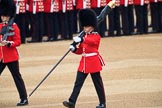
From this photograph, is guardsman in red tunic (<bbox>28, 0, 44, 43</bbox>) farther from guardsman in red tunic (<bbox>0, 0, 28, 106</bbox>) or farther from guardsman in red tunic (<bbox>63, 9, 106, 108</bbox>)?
guardsman in red tunic (<bbox>63, 9, 106, 108</bbox>)

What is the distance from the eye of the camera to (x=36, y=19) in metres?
14.0

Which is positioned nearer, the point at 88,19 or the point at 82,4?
the point at 88,19

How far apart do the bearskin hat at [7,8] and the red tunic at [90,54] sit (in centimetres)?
124

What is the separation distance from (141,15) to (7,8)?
7517 mm

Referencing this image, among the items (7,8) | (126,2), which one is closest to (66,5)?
(126,2)

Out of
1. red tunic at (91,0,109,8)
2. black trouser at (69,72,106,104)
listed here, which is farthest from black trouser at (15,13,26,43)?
black trouser at (69,72,106,104)

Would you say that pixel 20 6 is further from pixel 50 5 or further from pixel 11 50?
pixel 11 50

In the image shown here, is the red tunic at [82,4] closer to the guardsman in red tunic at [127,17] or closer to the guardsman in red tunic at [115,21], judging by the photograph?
the guardsman in red tunic at [115,21]

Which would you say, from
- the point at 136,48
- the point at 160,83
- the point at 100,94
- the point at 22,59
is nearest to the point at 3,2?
the point at 100,94

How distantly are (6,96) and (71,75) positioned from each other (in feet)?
5.72

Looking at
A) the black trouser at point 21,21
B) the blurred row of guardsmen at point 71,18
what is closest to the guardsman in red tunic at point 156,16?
the blurred row of guardsmen at point 71,18

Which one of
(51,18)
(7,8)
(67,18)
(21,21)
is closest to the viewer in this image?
(7,8)

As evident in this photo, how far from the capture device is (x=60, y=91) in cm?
861

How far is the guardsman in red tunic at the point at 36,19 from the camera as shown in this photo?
13797 mm
